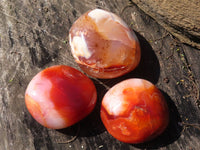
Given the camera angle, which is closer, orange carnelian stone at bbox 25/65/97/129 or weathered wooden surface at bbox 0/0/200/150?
orange carnelian stone at bbox 25/65/97/129

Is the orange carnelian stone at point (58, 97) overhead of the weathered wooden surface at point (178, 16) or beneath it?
beneath

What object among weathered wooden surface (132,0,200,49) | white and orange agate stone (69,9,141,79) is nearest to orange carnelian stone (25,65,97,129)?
white and orange agate stone (69,9,141,79)

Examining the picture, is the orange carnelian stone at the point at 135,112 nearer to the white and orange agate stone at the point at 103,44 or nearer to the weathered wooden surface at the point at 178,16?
the white and orange agate stone at the point at 103,44

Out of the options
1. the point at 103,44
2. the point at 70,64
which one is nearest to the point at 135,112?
the point at 103,44

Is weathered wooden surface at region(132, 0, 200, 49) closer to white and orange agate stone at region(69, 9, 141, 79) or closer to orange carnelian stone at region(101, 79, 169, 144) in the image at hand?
white and orange agate stone at region(69, 9, 141, 79)

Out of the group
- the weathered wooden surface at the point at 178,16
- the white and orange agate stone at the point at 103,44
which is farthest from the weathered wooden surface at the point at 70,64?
the white and orange agate stone at the point at 103,44
